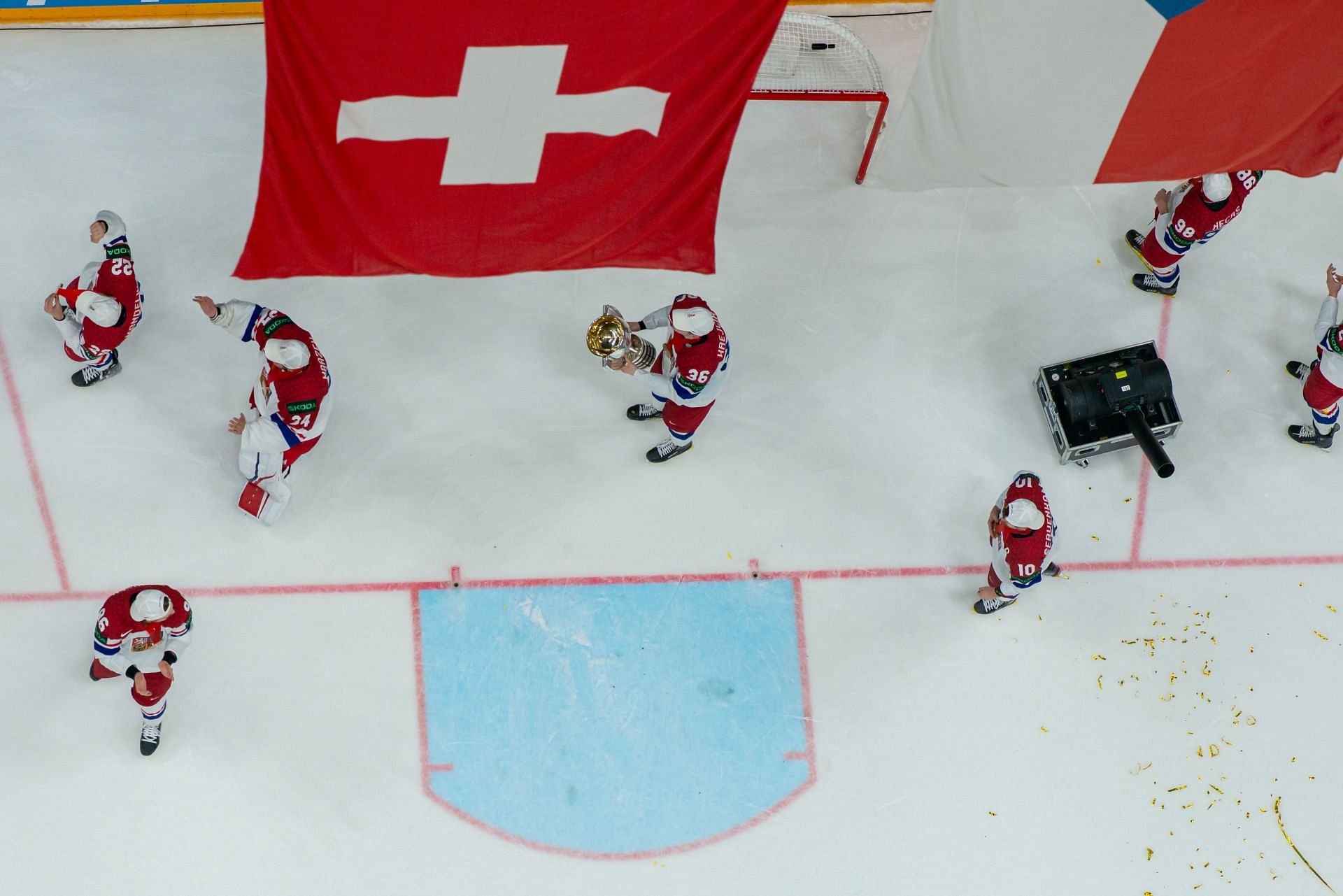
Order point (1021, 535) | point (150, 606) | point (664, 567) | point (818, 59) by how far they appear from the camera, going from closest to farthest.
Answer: point (150, 606), point (1021, 535), point (664, 567), point (818, 59)

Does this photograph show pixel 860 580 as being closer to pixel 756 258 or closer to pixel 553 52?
pixel 756 258

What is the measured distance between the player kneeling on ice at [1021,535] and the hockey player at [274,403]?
450 centimetres

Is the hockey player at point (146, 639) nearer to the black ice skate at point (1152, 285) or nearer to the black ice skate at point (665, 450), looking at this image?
the black ice skate at point (665, 450)

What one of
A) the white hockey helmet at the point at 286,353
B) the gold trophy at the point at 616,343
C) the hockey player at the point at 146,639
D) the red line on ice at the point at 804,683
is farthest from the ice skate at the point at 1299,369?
the hockey player at the point at 146,639

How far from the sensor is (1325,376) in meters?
8.25

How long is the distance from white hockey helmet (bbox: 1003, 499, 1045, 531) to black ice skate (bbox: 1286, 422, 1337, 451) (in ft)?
8.98

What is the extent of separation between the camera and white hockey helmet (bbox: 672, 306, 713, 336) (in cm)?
738

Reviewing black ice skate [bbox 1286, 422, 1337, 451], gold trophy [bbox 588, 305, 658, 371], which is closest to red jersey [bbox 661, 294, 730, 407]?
gold trophy [bbox 588, 305, 658, 371]

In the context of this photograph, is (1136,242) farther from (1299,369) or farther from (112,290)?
(112,290)

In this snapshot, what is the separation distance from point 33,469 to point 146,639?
5.93 feet

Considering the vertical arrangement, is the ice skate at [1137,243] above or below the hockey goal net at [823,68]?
below

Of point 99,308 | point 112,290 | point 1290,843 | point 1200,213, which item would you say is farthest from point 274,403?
point 1290,843

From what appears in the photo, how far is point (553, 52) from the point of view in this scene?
18.4ft

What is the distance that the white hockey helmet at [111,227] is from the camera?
7.83 meters
